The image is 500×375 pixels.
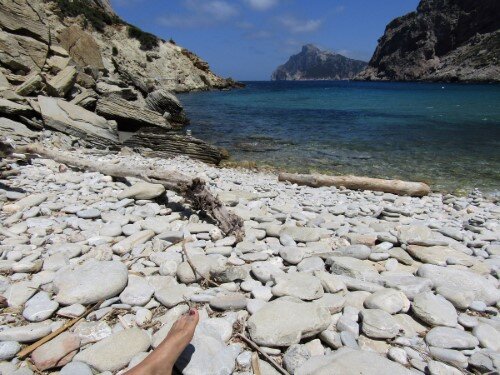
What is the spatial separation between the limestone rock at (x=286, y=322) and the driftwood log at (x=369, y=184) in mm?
6457

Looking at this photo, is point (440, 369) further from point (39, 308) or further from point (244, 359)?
point (39, 308)

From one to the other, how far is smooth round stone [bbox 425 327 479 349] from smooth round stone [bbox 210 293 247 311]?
1627 millimetres

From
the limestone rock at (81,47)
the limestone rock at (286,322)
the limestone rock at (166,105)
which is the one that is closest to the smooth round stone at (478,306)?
the limestone rock at (286,322)

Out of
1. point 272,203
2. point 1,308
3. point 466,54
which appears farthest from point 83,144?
point 466,54

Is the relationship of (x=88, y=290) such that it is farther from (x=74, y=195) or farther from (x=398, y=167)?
(x=398, y=167)

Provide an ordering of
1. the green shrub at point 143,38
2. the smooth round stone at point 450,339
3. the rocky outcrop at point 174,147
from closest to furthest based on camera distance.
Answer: the smooth round stone at point 450,339 → the rocky outcrop at point 174,147 → the green shrub at point 143,38

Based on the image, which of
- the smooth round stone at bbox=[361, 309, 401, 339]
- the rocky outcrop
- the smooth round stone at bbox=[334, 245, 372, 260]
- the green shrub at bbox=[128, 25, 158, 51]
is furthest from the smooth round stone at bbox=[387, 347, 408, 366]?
the green shrub at bbox=[128, 25, 158, 51]

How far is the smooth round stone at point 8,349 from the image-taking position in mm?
2564

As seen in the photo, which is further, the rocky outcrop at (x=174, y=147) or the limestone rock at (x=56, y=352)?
the rocky outcrop at (x=174, y=147)

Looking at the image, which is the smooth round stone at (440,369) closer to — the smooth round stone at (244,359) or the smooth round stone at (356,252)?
the smooth round stone at (244,359)

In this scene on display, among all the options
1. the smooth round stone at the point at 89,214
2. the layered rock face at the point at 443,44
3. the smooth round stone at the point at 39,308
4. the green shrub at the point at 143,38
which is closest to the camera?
the smooth round stone at the point at 39,308

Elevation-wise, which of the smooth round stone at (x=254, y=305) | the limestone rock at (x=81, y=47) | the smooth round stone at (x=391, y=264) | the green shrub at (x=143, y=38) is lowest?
the smooth round stone at (x=391, y=264)

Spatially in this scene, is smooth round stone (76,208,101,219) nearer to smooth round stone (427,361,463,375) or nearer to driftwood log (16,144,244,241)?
driftwood log (16,144,244,241)

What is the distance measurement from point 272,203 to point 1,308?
15.7 feet
